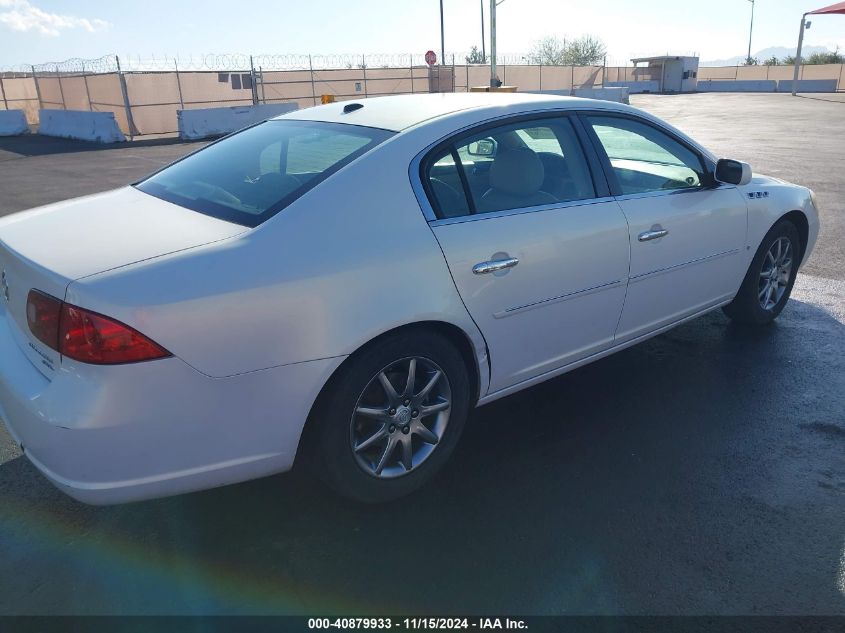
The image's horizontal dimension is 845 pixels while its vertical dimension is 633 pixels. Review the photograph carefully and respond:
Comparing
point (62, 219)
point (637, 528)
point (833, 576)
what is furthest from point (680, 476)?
point (62, 219)

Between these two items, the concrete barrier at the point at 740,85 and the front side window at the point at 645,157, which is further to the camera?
the concrete barrier at the point at 740,85

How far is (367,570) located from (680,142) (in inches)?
118

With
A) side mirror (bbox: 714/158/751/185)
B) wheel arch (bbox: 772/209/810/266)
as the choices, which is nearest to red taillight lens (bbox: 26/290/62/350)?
side mirror (bbox: 714/158/751/185)

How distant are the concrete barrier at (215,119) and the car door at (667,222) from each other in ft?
62.7

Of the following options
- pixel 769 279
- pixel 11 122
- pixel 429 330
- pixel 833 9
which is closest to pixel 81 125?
pixel 11 122

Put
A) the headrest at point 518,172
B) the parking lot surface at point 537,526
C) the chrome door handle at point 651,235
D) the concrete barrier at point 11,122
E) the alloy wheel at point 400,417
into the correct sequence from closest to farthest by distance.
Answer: the parking lot surface at point 537,526
the alloy wheel at point 400,417
the headrest at point 518,172
the chrome door handle at point 651,235
the concrete barrier at point 11,122

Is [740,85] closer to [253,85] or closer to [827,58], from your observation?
[827,58]

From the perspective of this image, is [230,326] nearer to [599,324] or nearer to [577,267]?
[577,267]

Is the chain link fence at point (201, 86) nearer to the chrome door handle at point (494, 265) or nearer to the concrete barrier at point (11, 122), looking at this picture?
the concrete barrier at point (11, 122)

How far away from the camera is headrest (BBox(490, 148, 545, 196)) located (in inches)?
129

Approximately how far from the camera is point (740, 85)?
54.2 m

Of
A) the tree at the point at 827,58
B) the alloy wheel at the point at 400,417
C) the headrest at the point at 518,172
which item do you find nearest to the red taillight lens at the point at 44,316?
the alloy wheel at the point at 400,417

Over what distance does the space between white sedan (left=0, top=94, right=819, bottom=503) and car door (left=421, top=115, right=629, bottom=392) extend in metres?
0.01

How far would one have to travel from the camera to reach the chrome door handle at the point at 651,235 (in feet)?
11.5
